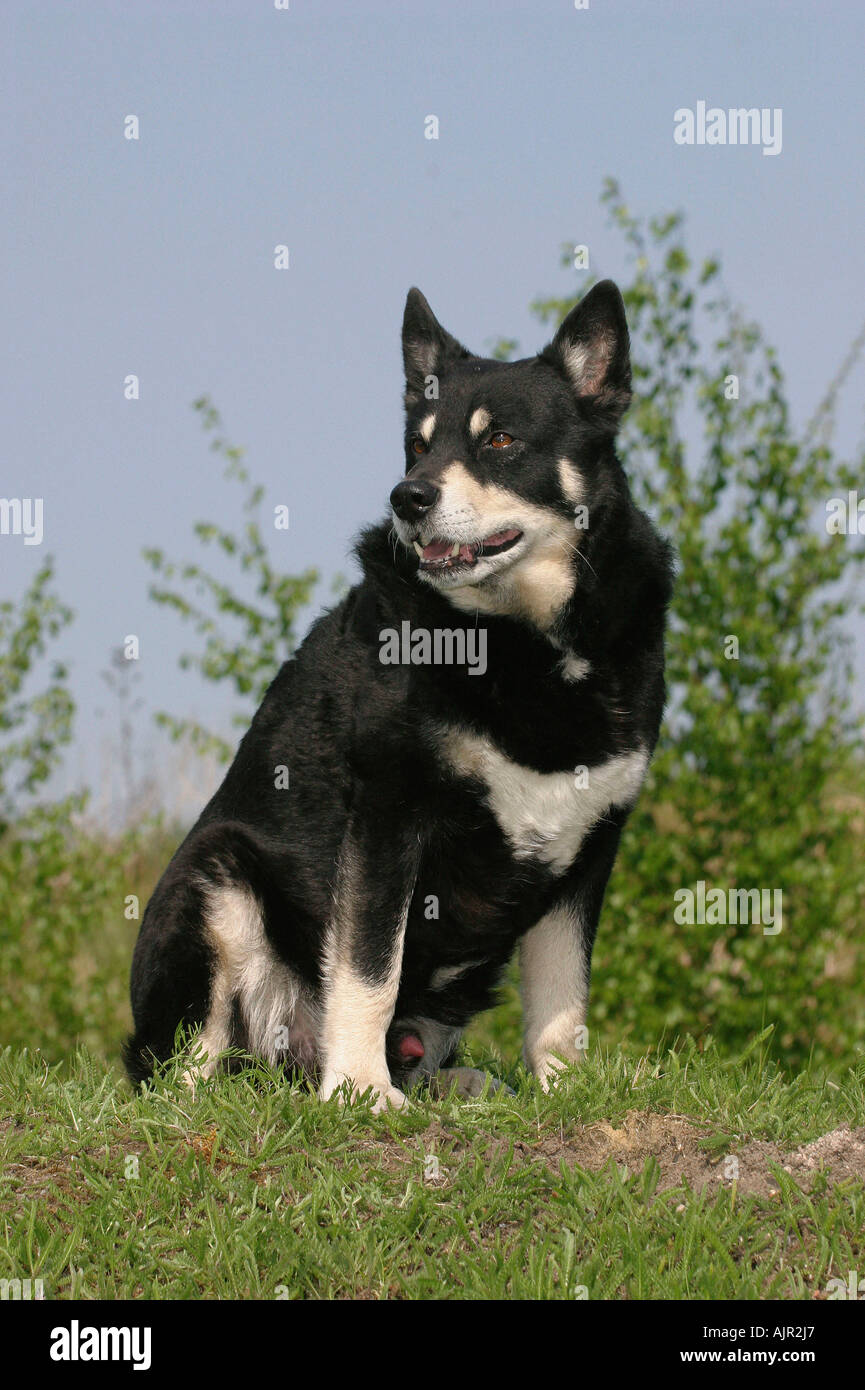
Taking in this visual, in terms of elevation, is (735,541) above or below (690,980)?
above

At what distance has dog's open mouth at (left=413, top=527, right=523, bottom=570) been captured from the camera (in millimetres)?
4664

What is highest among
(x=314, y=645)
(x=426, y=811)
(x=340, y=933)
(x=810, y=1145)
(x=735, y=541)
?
(x=735, y=541)

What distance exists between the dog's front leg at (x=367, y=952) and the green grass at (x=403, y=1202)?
156 mm

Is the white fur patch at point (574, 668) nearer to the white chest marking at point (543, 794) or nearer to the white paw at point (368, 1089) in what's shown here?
the white chest marking at point (543, 794)

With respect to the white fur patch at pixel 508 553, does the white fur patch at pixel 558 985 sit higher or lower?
lower

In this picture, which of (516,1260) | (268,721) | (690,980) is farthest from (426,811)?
(690,980)

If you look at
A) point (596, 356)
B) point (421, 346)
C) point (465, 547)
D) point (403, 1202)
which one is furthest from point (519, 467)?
point (403, 1202)

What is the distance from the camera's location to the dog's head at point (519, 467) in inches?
183

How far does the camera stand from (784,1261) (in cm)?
403

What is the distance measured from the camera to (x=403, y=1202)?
13.6ft

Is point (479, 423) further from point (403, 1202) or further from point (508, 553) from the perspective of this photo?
point (403, 1202)

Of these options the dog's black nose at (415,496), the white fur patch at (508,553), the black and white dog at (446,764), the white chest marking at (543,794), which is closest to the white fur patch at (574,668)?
the black and white dog at (446,764)
